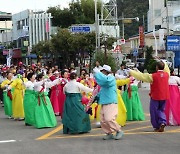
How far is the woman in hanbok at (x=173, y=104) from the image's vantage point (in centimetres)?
1328

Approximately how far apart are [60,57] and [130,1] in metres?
52.6

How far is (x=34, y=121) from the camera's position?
1389cm

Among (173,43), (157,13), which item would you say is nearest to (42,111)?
(173,43)

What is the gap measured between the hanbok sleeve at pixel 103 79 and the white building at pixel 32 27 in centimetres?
5499

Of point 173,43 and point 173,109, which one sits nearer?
point 173,109

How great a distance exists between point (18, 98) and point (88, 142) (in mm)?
6320

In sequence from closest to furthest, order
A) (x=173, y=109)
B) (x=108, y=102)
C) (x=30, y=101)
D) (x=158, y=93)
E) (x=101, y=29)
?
1. (x=108, y=102)
2. (x=158, y=93)
3. (x=173, y=109)
4. (x=30, y=101)
5. (x=101, y=29)

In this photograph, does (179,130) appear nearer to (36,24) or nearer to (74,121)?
(74,121)

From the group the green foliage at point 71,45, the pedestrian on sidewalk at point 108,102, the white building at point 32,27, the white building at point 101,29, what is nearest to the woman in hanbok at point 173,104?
the pedestrian on sidewalk at point 108,102

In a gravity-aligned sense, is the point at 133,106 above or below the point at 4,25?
below

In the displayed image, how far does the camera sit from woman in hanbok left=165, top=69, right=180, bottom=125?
1328 cm

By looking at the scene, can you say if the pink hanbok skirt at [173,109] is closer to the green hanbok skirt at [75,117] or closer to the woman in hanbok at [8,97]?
the green hanbok skirt at [75,117]

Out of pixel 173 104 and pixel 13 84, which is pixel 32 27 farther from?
pixel 173 104

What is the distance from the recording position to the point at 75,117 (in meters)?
12.1
